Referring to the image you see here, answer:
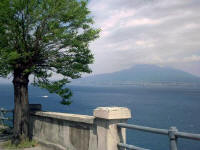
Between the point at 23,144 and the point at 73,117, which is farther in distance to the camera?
the point at 23,144

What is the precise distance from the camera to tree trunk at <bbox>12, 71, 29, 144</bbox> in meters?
9.62

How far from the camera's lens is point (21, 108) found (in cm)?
977

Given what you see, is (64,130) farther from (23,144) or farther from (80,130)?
(23,144)

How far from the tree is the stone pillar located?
4.50 metres

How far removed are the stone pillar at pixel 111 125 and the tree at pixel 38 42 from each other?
4.50 metres

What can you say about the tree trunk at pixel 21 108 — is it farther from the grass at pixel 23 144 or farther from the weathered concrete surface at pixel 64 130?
the weathered concrete surface at pixel 64 130

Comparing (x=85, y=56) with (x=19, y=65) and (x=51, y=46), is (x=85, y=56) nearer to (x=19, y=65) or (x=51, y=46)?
(x=51, y=46)

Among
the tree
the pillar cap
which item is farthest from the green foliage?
the pillar cap

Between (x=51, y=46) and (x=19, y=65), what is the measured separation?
1.55 m

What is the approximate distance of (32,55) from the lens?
949cm

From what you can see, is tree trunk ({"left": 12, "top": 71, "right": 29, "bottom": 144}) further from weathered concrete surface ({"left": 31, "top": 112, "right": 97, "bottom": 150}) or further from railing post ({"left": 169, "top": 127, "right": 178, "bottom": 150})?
railing post ({"left": 169, "top": 127, "right": 178, "bottom": 150})

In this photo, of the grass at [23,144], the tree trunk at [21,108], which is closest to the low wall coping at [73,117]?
the tree trunk at [21,108]

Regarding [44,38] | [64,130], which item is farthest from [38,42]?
[64,130]

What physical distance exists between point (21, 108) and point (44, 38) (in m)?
3.07
